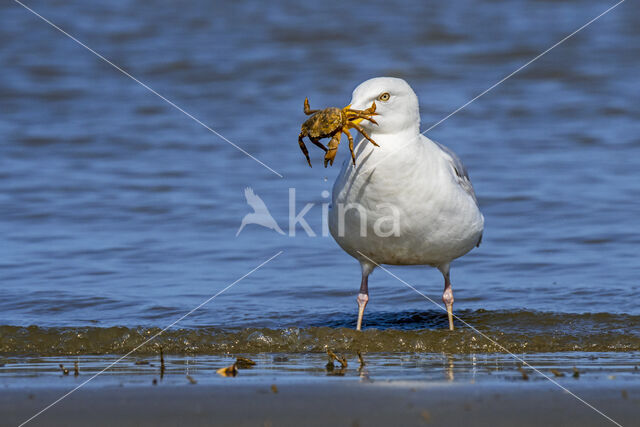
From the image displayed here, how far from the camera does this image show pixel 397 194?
229 inches

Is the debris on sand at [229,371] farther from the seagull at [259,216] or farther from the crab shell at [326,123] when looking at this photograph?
the seagull at [259,216]

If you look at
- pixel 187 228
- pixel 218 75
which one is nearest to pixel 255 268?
pixel 187 228

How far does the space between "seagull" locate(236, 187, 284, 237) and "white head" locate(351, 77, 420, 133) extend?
13.3 feet

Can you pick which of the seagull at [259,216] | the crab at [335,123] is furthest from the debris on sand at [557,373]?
the seagull at [259,216]

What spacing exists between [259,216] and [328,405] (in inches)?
252

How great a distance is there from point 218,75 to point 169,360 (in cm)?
1262

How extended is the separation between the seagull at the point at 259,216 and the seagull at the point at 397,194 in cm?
365

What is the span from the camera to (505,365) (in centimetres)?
506

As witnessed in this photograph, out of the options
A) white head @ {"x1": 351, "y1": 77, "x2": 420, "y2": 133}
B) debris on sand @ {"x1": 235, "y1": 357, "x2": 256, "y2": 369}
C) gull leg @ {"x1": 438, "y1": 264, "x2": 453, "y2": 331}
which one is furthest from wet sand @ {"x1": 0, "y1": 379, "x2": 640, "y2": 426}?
gull leg @ {"x1": 438, "y1": 264, "x2": 453, "y2": 331}

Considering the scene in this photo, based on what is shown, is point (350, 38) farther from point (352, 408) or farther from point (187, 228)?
point (352, 408)

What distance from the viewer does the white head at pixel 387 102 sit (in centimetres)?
565

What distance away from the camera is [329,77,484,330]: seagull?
18.9 feet

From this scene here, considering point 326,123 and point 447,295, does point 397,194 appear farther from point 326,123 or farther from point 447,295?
point 447,295

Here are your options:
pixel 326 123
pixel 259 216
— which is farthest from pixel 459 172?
pixel 259 216
